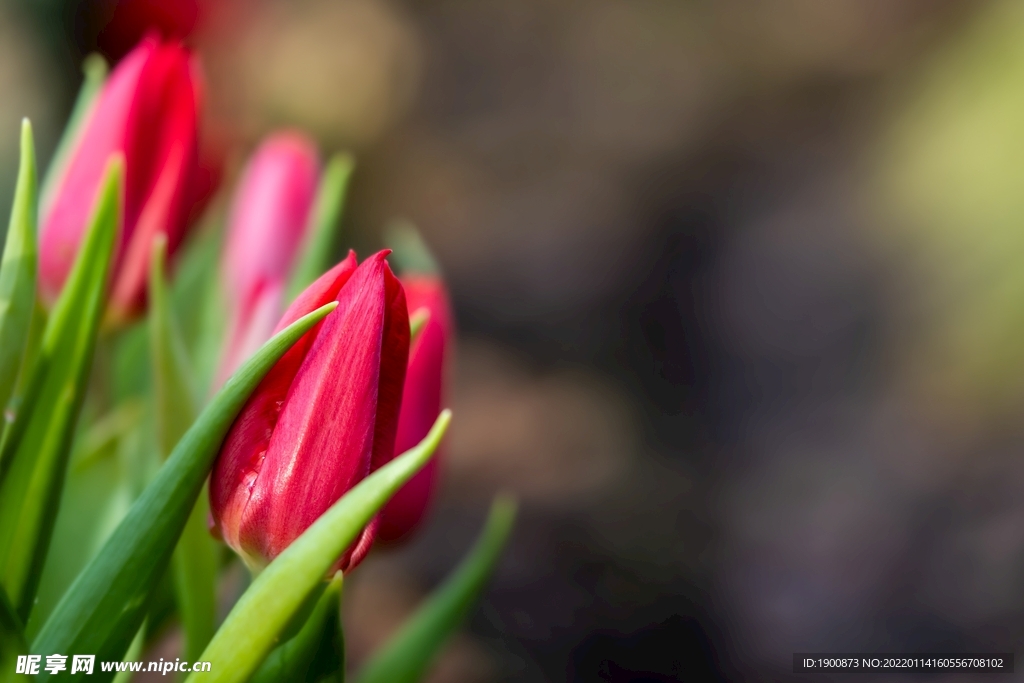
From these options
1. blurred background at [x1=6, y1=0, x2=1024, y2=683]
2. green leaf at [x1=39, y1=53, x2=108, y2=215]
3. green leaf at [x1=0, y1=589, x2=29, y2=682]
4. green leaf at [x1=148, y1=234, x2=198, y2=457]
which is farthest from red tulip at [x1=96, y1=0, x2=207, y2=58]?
green leaf at [x1=0, y1=589, x2=29, y2=682]

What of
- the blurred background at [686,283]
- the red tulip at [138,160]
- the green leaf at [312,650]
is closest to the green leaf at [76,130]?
the red tulip at [138,160]

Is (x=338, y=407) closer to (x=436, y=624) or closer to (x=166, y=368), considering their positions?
(x=166, y=368)

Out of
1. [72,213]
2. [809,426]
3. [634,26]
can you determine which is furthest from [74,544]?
[634,26]

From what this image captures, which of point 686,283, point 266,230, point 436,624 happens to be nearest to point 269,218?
point 266,230

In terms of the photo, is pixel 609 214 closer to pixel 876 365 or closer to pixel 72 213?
pixel 876 365

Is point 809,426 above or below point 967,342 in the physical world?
below

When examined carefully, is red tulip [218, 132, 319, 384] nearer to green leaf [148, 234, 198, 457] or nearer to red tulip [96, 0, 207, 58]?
green leaf [148, 234, 198, 457]

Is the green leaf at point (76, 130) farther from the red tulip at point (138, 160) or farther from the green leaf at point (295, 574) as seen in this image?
the green leaf at point (295, 574)
